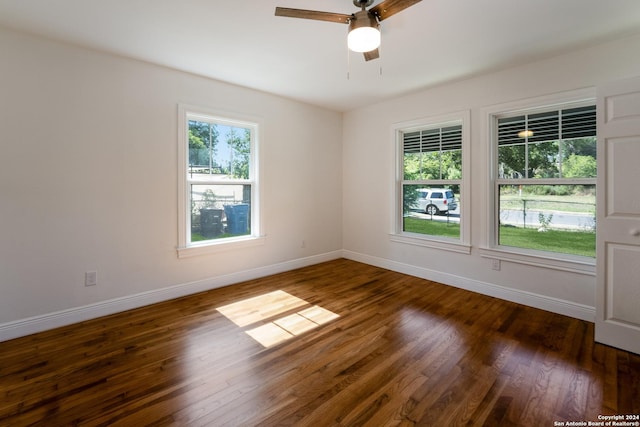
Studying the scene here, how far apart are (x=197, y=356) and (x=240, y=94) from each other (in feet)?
10.3

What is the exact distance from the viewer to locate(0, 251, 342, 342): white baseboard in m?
2.55

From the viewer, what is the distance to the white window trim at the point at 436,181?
12.0 feet

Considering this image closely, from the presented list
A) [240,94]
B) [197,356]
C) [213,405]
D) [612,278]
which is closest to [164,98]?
[240,94]

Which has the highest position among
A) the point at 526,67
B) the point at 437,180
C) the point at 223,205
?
the point at 526,67

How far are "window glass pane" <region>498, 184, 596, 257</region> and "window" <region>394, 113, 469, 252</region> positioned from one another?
50cm

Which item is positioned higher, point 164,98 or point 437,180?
point 164,98

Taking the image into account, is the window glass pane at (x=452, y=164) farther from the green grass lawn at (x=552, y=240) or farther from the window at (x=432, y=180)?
the green grass lawn at (x=552, y=240)

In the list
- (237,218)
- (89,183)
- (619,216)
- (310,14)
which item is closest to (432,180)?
(619,216)

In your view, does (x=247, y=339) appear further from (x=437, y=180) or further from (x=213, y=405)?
(x=437, y=180)

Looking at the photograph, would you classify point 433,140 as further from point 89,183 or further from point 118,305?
point 118,305

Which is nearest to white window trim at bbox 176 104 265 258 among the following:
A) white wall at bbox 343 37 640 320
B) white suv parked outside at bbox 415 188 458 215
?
white wall at bbox 343 37 640 320

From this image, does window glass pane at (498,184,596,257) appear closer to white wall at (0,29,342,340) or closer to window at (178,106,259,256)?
window at (178,106,259,256)

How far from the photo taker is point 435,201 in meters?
4.15

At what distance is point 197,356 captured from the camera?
2.23m
